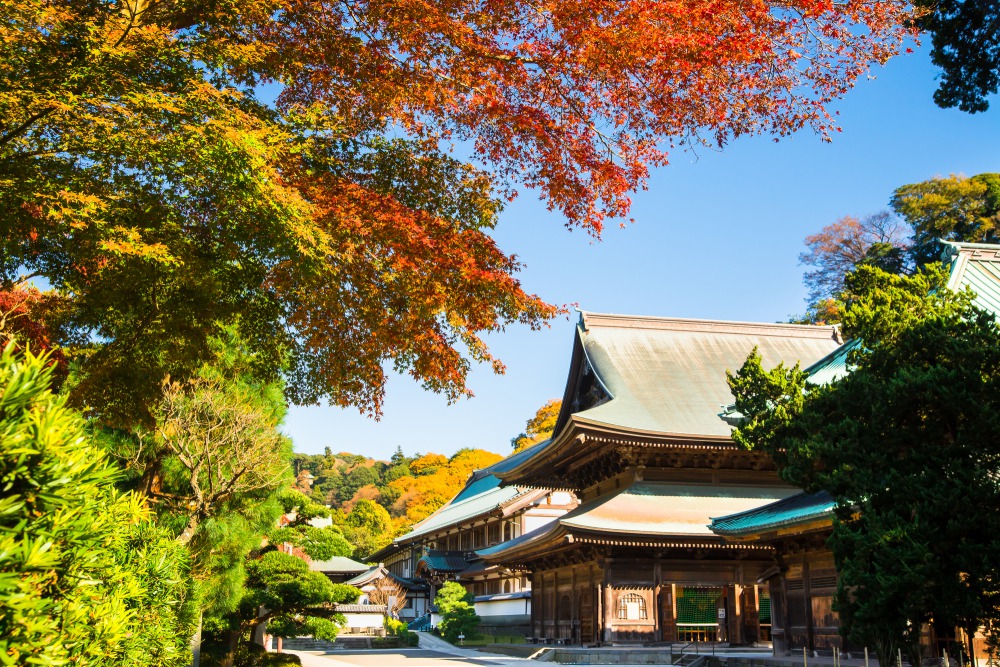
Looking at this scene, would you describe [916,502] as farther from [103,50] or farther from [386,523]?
[386,523]

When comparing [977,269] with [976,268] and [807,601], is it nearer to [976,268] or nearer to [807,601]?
[976,268]

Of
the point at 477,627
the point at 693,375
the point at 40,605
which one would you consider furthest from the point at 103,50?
the point at 477,627

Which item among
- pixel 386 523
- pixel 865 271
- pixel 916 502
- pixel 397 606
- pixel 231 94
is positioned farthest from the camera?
pixel 386 523

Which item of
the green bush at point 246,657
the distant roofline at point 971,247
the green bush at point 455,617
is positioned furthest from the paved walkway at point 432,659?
the distant roofline at point 971,247

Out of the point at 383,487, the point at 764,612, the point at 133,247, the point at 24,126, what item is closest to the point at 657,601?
the point at 764,612

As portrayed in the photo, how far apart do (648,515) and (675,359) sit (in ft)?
27.0

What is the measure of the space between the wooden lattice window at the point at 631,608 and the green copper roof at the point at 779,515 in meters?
4.94

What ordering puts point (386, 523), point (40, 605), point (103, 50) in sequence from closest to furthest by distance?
1. point (40, 605)
2. point (103, 50)
3. point (386, 523)

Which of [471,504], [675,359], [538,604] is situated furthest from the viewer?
[471,504]

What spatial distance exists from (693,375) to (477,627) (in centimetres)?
1673

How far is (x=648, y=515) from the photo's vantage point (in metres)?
20.8

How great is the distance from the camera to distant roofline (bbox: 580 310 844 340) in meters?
28.0

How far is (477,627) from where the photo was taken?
116 feet

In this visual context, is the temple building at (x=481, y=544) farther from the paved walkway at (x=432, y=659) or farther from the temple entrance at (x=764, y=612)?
the temple entrance at (x=764, y=612)
